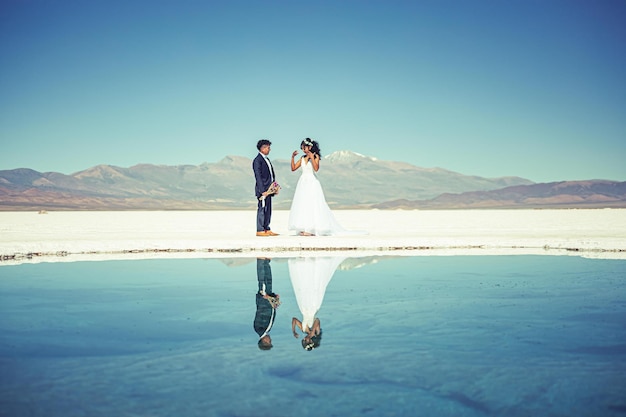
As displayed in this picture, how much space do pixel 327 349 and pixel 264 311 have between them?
148 centimetres

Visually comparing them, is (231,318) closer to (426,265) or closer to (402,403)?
(402,403)

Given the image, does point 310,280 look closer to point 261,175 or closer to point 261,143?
point 261,175

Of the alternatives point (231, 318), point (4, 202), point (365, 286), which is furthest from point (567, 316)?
point (4, 202)

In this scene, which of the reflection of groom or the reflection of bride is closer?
the reflection of groom

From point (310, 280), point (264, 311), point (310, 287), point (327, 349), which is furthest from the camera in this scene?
point (310, 280)

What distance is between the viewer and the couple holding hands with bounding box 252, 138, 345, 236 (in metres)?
14.5

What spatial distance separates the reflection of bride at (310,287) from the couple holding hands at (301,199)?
4562mm

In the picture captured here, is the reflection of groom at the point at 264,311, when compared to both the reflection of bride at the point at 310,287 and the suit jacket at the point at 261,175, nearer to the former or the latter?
the reflection of bride at the point at 310,287

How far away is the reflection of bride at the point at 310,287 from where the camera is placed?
473 cm

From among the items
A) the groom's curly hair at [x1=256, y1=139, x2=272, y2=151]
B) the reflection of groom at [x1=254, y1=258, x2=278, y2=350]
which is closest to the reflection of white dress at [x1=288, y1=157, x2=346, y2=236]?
the groom's curly hair at [x1=256, y1=139, x2=272, y2=151]

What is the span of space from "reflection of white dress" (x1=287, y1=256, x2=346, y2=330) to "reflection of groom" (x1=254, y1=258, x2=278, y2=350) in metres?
0.27

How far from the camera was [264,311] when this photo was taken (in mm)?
5645

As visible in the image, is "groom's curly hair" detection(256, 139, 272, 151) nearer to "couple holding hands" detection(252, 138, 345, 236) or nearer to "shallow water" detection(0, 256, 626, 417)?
"couple holding hands" detection(252, 138, 345, 236)

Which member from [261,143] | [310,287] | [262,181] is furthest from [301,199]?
[310,287]
